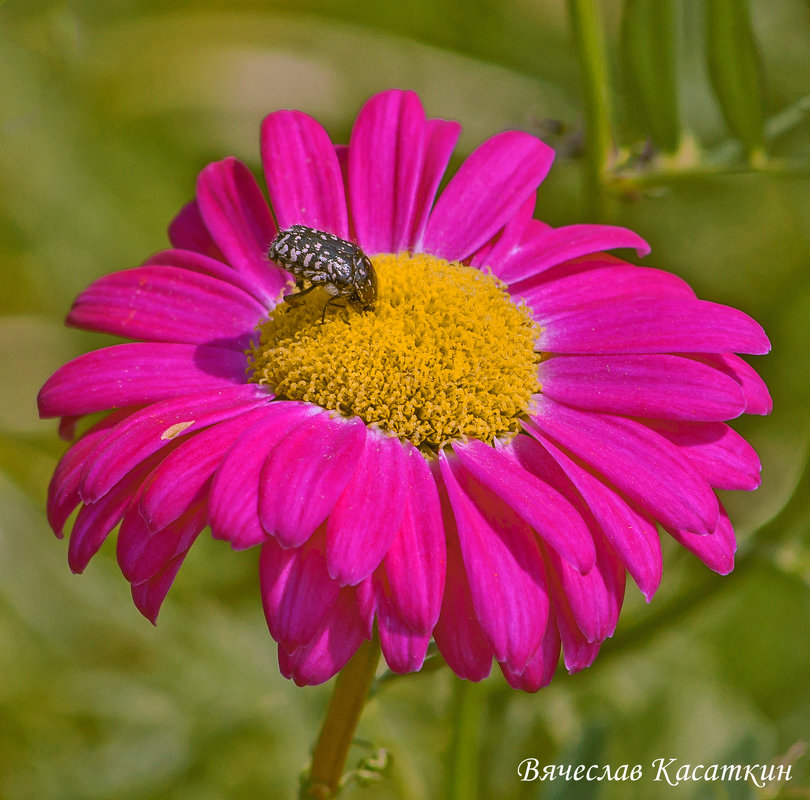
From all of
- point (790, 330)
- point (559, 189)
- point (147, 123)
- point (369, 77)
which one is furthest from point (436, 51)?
point (790, 330)

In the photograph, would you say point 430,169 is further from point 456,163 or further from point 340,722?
point 456,163

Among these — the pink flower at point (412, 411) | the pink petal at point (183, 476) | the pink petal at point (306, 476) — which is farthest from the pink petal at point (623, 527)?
the pink petal at point (183, 476)

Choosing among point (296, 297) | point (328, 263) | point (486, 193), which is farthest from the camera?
point (486, 193)

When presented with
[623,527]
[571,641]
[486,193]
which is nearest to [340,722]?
[571,641]

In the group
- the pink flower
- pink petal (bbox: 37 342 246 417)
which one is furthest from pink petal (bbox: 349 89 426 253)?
pink petal (bbox: 37 342 246 417)

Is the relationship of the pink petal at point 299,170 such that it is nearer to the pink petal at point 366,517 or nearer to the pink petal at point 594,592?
the pink petal at point 366,517

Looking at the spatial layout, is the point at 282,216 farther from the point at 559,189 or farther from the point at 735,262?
the point at 735,262
